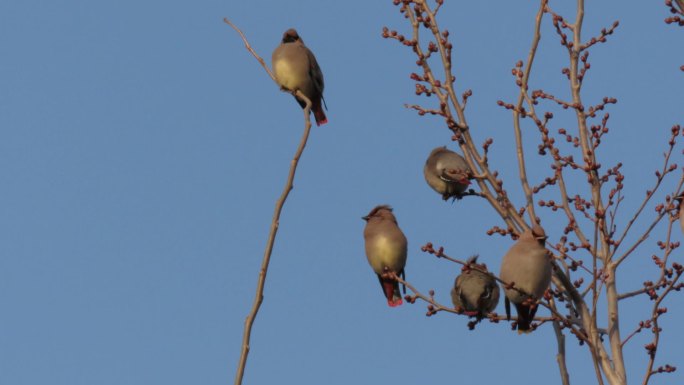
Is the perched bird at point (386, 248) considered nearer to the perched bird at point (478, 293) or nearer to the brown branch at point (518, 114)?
the perched bird at point (478, 293)

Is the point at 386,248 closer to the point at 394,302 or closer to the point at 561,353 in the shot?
the point at 394,302

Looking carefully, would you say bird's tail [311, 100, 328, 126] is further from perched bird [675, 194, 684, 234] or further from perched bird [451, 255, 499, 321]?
perched bird [675, 194, 684, 234]

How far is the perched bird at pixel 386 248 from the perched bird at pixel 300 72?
0.80 metres

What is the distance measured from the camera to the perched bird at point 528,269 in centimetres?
520

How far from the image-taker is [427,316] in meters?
5.22

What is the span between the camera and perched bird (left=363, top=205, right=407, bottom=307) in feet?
24.0

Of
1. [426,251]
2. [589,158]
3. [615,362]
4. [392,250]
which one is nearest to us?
[615,362]

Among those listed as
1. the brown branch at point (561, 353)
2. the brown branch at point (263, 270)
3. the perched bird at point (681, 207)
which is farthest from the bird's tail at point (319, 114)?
the brown branch at point (263, 270)

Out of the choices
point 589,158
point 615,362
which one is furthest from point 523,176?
point 615,362

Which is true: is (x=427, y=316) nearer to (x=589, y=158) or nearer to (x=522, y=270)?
(x=522, y=270)

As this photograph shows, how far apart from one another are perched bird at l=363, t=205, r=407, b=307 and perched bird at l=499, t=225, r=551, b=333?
5.53 ft

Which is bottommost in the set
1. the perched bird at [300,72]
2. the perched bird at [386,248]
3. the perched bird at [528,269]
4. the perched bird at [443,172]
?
the perched bird at [528,269]

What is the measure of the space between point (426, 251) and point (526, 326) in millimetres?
798

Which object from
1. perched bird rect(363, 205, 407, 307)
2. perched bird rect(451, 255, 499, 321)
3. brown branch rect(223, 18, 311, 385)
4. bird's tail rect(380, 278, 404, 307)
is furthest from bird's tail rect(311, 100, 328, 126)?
brown branch rect(223, 18, 311, 385)
